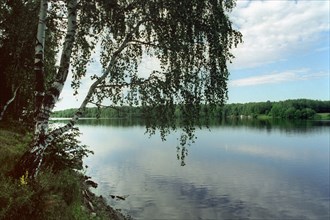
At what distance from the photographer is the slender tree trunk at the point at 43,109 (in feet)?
36.2

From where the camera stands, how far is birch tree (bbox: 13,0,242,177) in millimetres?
10445

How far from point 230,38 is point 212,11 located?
101 cm

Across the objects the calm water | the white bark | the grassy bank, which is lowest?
the calm water

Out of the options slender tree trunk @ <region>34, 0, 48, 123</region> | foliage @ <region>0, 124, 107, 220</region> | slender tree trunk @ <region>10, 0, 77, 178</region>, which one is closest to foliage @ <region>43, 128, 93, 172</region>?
foliage @ <region>0, 124, 107, 220</region>

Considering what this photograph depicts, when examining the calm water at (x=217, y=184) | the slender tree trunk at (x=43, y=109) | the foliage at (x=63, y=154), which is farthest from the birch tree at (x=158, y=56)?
the calm water at (x=217, y=184)

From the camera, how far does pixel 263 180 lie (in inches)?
1374

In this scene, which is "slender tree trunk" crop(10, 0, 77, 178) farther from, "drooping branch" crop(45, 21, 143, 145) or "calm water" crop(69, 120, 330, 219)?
"calm water" crop(69, 120, 330, 219)

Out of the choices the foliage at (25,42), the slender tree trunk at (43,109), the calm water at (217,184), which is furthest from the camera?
the calm water at (217,184)

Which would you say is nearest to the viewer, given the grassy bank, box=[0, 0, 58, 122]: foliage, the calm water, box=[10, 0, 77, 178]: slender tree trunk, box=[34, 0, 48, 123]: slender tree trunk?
the grassy bank

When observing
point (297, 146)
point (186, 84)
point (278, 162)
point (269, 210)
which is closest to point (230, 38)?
point (186, 84)

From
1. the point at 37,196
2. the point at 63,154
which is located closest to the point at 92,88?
the point at 37,196

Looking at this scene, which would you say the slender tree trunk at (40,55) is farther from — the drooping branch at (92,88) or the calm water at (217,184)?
the calm water at (217,184)

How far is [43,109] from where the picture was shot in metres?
11.2

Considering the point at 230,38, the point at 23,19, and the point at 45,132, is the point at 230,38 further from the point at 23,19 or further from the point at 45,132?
the point at 23,19
